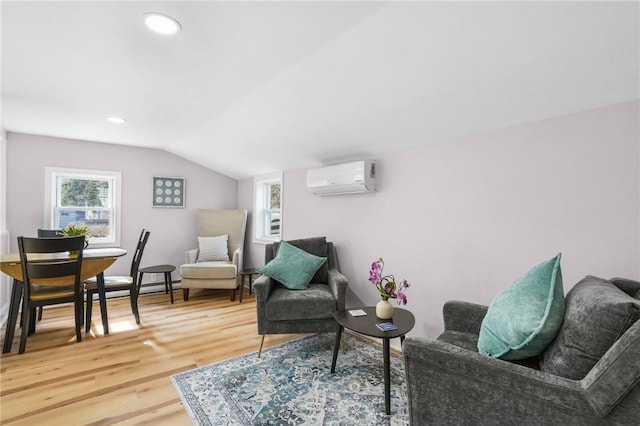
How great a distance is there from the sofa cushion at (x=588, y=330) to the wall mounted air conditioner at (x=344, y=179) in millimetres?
Answer: 1851

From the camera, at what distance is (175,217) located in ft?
15.4

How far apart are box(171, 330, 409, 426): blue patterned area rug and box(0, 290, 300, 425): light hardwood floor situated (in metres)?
0.15

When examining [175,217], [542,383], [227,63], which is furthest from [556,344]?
[175,217]

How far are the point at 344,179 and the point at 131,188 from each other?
3261 mm

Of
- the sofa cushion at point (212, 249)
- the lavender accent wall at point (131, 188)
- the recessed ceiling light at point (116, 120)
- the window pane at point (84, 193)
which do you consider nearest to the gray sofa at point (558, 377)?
the recessed ceiling light at point (116, 120)

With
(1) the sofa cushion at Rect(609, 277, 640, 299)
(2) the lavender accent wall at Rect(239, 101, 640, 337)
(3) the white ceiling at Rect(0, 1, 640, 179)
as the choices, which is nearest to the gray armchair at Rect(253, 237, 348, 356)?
(2) the lavender accent wall at Rect(239, 101, 640, 337)

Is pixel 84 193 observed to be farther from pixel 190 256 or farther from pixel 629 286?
pixel 629 286

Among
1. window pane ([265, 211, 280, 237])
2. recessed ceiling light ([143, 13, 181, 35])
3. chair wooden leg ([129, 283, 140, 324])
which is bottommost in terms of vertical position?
chair wooden leg ([129, 283, 140, 324])

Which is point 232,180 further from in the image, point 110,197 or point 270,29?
point 270,29

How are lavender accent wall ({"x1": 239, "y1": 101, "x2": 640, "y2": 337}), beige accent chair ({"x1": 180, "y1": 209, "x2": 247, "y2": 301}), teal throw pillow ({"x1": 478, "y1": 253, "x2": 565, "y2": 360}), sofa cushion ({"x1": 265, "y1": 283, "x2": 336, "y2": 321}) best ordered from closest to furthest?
1. teal throw pillow ({"x1": 478, "y1": 253, "x2": 565, "y2": 360})
2. lavender accent wall ({"x1": 239, "y1": 101, "x2": 640, "y2": 337})
3. sofa cushion ({"x1": 265, "y1": 283, "x2": 336, "y2": 321})
4. beige accent chair ({"x1": 180, "y1": 209, "x2": 247, "y2": 301})

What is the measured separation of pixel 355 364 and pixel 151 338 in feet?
6.30

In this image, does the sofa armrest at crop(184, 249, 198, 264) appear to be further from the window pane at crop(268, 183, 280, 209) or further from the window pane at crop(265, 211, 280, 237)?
the window pane at crop(268, 183, 280, 209)

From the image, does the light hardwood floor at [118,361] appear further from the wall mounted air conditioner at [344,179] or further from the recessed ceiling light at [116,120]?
the recessed ceiling light at [116,120]

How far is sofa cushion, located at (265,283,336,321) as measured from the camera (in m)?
2.41
